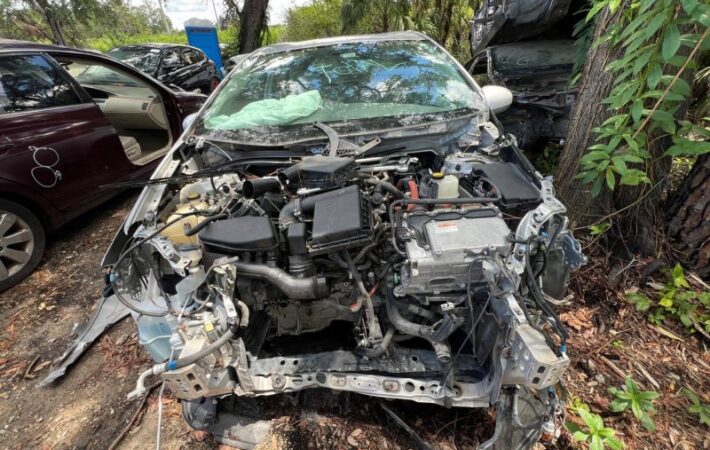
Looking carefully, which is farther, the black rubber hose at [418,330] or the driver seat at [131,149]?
the driver seat at [131,149]

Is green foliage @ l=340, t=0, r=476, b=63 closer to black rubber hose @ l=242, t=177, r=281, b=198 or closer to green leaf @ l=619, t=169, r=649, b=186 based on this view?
green leaf @ l=619, t=169, r=649, b=186

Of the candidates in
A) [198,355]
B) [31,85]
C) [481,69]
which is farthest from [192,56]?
[198,355]

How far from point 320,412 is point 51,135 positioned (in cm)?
337

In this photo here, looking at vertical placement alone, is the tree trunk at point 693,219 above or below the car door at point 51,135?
below

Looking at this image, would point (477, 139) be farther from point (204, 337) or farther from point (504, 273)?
point (204, 337)

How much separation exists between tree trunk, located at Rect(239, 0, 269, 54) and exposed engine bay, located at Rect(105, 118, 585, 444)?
391 inches

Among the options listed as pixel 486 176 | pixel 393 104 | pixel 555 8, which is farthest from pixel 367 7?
pixel 486 176

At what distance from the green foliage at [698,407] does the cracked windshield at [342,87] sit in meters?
2.09

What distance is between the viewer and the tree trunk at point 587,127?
2412 millimetres

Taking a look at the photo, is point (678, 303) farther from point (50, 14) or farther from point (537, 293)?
point (50, 14)

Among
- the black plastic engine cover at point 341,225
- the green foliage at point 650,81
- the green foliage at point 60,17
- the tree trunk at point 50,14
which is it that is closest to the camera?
the black plastic engine cover at point 341,225

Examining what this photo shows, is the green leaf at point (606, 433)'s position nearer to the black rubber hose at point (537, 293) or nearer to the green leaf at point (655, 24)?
the black rubber hose at point (537, 293)

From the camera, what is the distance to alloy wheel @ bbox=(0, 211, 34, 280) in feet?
9.84

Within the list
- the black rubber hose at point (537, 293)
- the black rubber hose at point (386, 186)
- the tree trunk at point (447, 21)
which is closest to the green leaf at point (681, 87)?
the black rubber hose at point (537, 293)
